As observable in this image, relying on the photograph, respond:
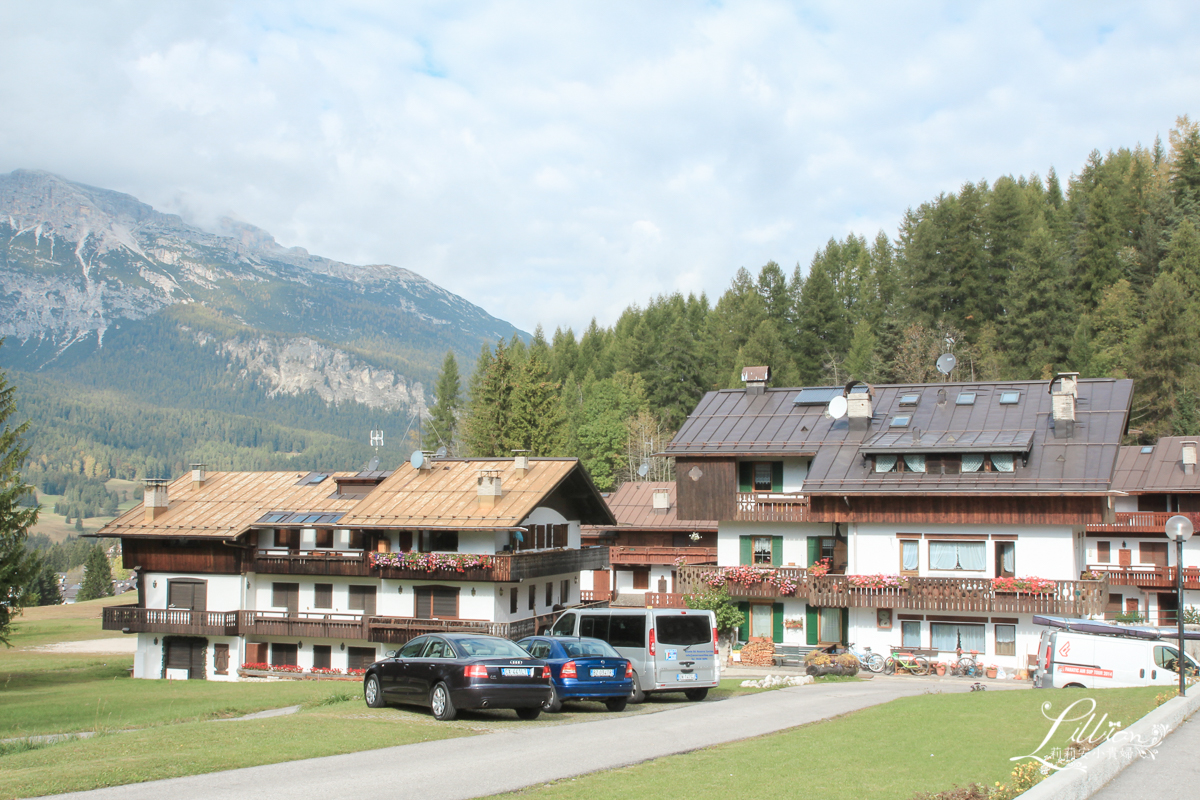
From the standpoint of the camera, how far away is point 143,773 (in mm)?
11266

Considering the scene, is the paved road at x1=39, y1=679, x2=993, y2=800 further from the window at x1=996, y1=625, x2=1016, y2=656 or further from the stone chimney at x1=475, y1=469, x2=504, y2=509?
the stone chimney at x1=475, y1=469, x2=504, y2=509

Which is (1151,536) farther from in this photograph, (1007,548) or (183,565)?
(183,565)

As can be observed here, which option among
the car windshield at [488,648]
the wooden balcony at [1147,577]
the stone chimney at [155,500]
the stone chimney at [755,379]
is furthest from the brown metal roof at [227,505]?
the wooden balcony at [1147,577]

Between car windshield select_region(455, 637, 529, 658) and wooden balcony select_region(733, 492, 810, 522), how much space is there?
22.3 m

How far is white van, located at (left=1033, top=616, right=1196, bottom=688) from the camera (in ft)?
82.3

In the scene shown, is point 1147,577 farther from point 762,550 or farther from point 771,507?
point 771,507

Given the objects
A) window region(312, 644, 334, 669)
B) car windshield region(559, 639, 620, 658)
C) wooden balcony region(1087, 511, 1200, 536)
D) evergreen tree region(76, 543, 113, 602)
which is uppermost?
wooden balcony region(1087, 511, 1200, 536)

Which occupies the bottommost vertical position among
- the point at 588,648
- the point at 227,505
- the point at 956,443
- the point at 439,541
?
the point at 588,648

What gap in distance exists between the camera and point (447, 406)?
107812 millimetres

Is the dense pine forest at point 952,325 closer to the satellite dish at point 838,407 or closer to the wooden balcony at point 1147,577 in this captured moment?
the wooden balcony at point 1147,577

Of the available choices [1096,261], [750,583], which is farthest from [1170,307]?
[750,583]

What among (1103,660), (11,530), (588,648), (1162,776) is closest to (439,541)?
(11,530)

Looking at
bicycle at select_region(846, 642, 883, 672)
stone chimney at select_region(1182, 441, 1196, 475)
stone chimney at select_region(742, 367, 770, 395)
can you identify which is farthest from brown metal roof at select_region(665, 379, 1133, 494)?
stone chimney at select_region(1182, 441, 1196, 475)

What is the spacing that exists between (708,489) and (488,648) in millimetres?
24252
